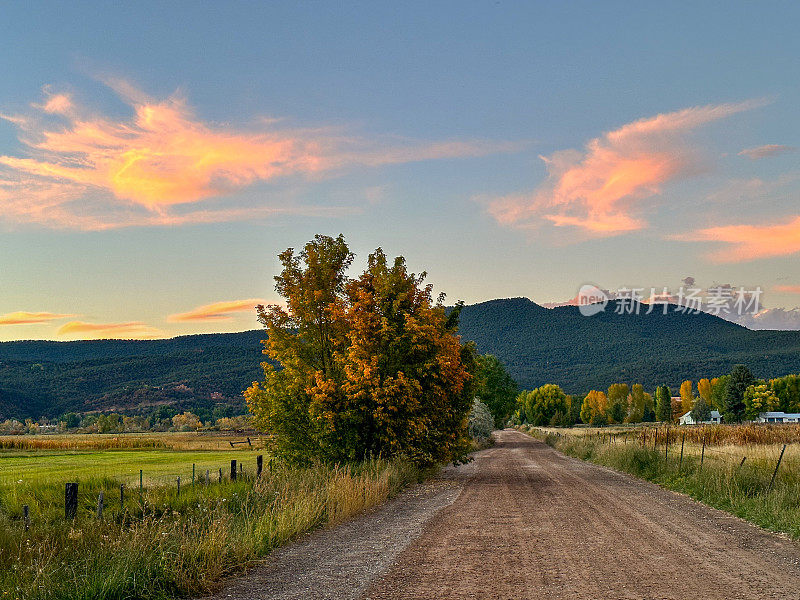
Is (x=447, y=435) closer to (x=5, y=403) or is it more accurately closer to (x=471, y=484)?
(x=471, y=484)

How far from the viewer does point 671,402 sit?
521 ft

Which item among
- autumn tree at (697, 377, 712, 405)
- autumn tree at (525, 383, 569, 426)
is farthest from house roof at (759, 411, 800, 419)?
autumn tree at (525, 383, 569, 426)

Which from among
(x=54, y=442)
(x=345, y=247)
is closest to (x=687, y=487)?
(x=345, y=247)

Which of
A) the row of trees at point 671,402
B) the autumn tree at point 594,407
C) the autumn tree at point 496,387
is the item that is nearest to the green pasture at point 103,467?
the autumn tree at point 496,387

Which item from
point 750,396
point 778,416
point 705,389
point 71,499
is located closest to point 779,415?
point 778,416

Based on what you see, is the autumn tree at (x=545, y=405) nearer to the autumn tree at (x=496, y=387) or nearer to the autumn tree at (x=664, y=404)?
the autumn tree at (x=664, y=404)

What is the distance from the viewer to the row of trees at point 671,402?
120 metres

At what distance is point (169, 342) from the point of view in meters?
190

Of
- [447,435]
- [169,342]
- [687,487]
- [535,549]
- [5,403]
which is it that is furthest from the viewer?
[169,342]

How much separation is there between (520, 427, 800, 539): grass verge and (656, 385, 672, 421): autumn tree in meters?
127

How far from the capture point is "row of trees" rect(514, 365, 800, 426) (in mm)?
120250

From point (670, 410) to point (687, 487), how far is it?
442ft

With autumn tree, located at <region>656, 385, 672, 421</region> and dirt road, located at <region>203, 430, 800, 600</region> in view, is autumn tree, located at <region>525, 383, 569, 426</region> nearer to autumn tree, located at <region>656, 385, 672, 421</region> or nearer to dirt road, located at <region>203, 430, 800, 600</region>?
autumn tree, located at <region>656, 385, 672, 421</region>

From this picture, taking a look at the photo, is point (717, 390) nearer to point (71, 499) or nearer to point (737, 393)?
point (737, 393)
